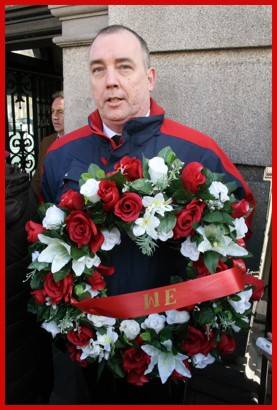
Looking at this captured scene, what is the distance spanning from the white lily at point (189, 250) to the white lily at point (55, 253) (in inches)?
19.1

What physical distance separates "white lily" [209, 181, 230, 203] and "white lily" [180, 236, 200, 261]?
21cm

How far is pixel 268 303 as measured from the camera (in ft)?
7.48

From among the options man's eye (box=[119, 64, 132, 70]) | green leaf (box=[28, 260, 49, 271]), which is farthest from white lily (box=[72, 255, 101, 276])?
man's eye (box=[119, 64, 132, 70])

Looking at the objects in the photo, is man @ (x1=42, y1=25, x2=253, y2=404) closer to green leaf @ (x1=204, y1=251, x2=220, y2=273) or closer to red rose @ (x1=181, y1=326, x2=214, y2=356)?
red rose @ (x1=181, y1=326, x2=214, y2=356)

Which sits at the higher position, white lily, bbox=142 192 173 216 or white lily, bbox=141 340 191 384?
white lily, bbox=142 192 173 216

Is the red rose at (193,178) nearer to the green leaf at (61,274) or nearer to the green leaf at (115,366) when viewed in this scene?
the green leaf at (61,274)

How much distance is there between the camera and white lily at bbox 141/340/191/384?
179 cm

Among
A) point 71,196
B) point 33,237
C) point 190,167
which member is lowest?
point 33,237

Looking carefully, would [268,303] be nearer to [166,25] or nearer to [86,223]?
[86,223]

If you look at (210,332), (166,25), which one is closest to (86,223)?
(210,332)

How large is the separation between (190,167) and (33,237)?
715 millimetres

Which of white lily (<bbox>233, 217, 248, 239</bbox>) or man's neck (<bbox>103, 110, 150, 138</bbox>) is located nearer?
white lily (<bbox>233, 217, 248, 239</bbox>)

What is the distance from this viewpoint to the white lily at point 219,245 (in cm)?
172

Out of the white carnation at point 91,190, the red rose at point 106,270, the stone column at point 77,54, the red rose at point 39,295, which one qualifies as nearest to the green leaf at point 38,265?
the red rose at point 39,295
